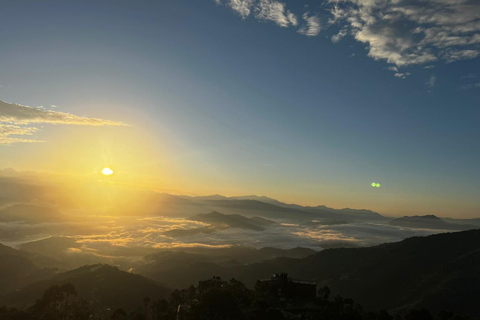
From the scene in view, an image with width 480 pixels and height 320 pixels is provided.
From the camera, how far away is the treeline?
261 feet

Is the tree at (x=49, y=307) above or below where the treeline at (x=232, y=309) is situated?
below

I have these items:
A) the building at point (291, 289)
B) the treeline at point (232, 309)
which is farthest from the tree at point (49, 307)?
the building at point (291, 289)

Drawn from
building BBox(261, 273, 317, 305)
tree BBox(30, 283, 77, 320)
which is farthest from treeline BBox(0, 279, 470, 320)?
building BBox(261, 273, 317, 305)

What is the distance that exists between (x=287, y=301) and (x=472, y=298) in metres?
103

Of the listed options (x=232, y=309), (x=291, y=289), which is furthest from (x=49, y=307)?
(x=291, y=289)

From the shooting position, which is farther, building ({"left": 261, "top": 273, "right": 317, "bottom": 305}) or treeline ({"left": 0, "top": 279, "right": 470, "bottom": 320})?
building ({"left": 261, "top": 273, "right": 317, "bottom": 305})

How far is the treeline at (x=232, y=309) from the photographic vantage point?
79438 millimetres

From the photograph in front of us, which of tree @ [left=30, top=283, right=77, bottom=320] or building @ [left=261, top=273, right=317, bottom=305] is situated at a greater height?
building @ [left=261, top=273, right=317, bottom=305]

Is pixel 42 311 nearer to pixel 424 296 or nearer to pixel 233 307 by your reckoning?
pixel 233 307

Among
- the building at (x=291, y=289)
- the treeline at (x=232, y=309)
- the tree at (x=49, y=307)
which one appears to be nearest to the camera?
the treeline at (x=232, y=309)

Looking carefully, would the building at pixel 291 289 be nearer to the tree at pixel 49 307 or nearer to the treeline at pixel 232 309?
the treeline at pixel 232 309

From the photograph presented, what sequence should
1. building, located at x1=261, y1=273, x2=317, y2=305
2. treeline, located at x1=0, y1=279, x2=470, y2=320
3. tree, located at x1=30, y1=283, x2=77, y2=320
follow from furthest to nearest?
tree, located at x1=30, y1=283, x2=77, y2=320
building, located at x1=261, y1=273, x2=317, y2=305
treeline, located at x1=0, y1=279, x2=470, y2=320

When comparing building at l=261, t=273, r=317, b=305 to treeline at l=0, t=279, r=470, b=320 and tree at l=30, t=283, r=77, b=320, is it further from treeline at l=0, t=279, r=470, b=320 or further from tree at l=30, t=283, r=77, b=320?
tree at l=30, t=283, r=77, b=320

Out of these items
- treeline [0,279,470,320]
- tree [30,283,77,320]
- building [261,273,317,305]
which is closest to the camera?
treeline [0,279,470,320]
